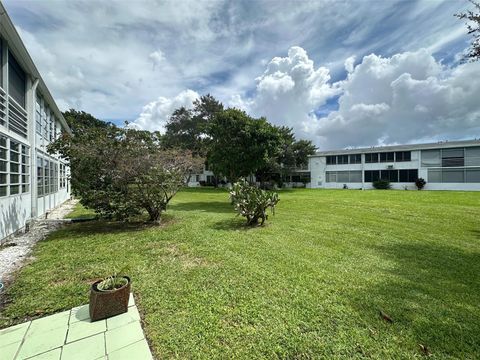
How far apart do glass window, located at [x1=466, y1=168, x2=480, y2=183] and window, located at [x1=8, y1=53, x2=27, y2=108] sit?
34.6 meters

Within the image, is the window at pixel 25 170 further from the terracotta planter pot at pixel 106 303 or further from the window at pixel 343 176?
the window at pixel 343 176

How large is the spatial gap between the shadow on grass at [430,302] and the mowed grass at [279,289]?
0.05 feet

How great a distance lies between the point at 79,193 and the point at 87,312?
19.4ft

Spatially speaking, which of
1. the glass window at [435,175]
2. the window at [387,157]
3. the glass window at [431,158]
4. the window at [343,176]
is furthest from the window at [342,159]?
the glass window at [435,175]

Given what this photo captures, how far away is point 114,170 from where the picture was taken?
7.39m

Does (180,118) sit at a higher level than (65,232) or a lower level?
higher

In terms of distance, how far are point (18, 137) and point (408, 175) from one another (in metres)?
32.6

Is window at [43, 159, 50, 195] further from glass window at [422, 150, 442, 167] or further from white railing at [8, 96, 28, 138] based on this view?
glass window at [422, 150, 442, 167]

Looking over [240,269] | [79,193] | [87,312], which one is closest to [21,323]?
[87,312]

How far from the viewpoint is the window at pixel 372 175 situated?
28188 millimetres

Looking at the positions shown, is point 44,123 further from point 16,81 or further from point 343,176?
point 343,176

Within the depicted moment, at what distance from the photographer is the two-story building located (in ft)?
19.2

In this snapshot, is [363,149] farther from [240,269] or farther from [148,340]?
[148,340]

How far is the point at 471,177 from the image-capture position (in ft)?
76.3
